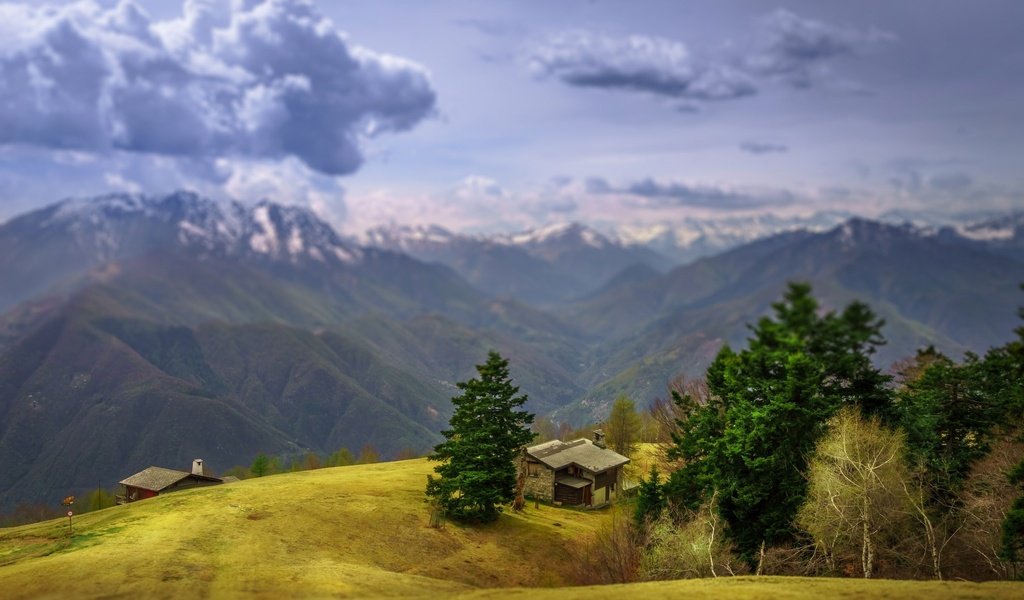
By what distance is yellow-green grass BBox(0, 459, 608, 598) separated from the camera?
4759 cm

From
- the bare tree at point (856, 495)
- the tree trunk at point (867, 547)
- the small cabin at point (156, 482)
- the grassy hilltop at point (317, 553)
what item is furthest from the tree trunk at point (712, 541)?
the small cabin at point (156, 482)

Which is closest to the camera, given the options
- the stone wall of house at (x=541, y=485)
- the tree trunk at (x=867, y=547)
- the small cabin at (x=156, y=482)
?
the tree trunk at (x=867, y=547)

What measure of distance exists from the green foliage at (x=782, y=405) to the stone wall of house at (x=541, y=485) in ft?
111

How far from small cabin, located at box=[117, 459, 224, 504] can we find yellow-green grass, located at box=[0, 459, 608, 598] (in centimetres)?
2533

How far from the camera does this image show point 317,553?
5756 cm

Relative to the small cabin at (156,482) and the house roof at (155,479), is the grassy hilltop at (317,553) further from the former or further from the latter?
the house roof at (155,479)

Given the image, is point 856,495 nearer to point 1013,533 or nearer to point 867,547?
point 867,547

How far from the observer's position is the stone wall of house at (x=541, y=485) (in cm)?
9225

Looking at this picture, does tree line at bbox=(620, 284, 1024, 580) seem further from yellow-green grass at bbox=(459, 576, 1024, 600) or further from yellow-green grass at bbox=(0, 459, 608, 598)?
yellow-green grass at bbox=(0, 459, 608, 598)

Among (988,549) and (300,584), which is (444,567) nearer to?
(300,584)

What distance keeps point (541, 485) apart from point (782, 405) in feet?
149

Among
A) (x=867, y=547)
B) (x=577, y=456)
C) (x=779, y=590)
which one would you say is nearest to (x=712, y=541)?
(x=779, y=590)

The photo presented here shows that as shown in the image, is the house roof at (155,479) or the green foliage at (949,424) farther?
the house roof at (155,479)

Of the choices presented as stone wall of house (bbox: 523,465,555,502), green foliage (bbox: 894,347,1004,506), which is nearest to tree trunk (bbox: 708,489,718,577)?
green foliage (bbox: 894,347,1004,506)
